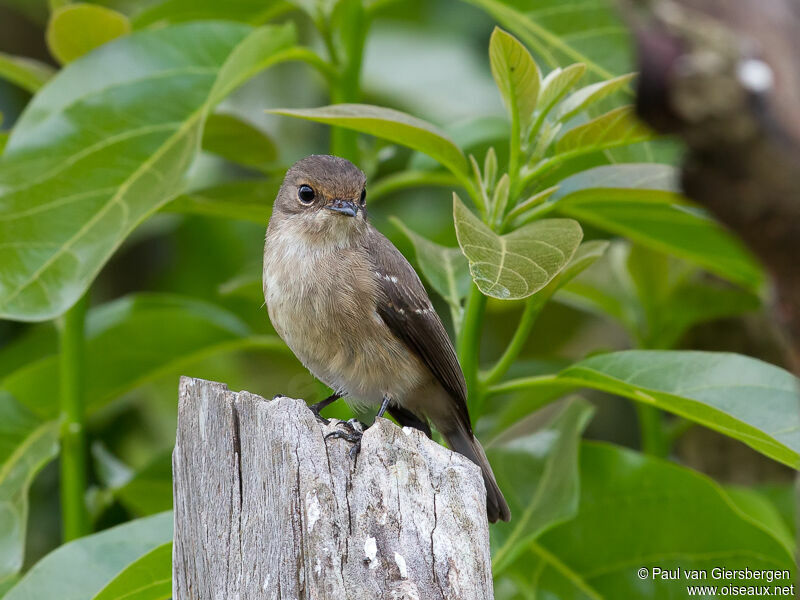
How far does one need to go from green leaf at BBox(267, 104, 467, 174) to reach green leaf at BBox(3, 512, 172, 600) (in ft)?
4.36

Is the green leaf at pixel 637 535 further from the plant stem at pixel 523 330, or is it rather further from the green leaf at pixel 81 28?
the green leaf at pixel 81 28

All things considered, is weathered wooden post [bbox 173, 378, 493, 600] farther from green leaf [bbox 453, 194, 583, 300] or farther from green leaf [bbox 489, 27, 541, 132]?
green leaf [bbox 489, 27, 541, 132]

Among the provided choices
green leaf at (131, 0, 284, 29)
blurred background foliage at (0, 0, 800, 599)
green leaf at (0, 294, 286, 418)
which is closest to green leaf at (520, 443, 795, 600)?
blurred background foliage at (0, 0, 800, 599)

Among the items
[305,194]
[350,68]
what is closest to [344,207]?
[305,194]

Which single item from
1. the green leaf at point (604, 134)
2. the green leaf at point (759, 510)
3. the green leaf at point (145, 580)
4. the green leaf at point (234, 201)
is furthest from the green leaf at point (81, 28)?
the green leaf at point (759, 510)

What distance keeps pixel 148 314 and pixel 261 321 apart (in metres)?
1.18

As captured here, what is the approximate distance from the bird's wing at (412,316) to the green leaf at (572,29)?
37.3 inches

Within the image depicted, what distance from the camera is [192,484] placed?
2.28m

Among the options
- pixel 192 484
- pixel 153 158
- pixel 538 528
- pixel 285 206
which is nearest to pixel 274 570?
pixel 192 484

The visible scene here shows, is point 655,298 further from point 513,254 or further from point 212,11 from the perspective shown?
point 212,11

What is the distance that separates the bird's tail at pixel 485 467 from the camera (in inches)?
130

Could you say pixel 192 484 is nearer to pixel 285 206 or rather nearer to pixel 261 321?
pixel 285 206

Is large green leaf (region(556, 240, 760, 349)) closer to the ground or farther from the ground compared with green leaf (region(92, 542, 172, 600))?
farther from the ground

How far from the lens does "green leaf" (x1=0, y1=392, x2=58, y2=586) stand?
10.6 feet
